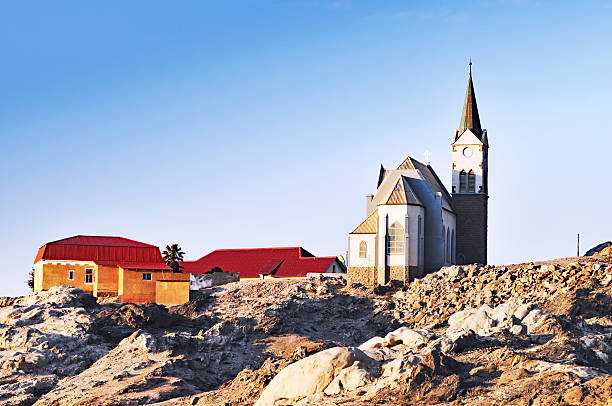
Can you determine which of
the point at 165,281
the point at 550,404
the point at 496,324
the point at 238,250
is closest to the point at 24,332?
the point at 165,281

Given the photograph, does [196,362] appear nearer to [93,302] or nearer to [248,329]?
[248,329]

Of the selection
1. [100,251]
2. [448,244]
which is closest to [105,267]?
[100,251]

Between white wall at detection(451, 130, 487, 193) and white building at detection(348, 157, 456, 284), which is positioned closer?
white building at detection(348, 157, 456, 284)

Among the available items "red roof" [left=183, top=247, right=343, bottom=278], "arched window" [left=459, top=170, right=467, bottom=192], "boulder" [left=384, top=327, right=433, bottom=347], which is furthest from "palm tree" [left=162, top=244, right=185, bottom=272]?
"boulder" [left=384, top=327, right=433, bottom=347]

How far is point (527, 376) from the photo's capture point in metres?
25.5

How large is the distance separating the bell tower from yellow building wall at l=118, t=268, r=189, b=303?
22333 mm

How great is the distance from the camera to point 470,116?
71500mm

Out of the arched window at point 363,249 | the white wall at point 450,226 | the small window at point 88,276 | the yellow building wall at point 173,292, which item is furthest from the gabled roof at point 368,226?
the small window at point 88,276

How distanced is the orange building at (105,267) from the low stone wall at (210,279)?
5.56 ft

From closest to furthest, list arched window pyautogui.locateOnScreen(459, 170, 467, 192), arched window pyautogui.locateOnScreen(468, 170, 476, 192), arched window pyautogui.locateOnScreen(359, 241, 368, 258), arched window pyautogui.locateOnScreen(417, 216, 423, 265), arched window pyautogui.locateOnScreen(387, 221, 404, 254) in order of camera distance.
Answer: arched window pyautogui.locateOnScreen(387, 221, 404, 254), arched window pyautogui.locateOnScreen(417, 216, 423, 265), arched window pyautogui.locateOnScreen(359, 241, 368, 258), arched window pyautogui.locateOnScreen(468, 170, 476, 192), arched window pyautogui.locateOnScreen(459, 170, 467, 192)

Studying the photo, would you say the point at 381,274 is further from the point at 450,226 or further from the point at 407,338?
the point at 407,338

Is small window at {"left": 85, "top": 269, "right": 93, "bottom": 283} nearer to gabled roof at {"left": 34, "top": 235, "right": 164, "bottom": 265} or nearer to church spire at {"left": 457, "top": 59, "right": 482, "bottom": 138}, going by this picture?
gabled roof at {"left": 34, "top": 235, "right": 164, "bottom": 265}

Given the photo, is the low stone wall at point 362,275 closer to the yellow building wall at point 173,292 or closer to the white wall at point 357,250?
the white wall at point 357,250

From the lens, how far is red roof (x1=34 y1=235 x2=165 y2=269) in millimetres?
63750
